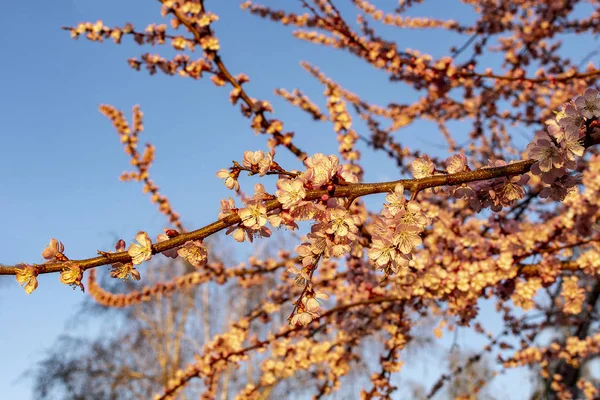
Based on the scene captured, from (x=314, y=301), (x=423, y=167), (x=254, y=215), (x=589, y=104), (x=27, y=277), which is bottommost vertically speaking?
(x=27, y=277)

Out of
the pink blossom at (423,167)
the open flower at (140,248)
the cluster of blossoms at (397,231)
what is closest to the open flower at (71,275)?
the open flower at (140,248)

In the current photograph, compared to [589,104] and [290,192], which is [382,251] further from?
[589,104]

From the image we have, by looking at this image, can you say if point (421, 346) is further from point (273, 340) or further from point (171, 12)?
point (171, 12)

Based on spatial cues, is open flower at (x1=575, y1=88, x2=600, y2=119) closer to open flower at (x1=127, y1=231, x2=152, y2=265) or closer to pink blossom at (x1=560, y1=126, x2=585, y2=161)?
pink blossom at (x1=560, y1=126, x2=585, y2=161)

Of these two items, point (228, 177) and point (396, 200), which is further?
point (228, 177)

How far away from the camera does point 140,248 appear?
1276 mm

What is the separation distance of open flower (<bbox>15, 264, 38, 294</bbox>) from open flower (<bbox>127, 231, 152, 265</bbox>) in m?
0.26

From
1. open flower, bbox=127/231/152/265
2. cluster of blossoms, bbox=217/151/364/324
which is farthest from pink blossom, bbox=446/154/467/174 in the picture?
open flower, bbox=127/231/152/265

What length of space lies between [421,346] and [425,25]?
33.4 ft

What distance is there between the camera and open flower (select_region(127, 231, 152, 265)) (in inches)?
49.8

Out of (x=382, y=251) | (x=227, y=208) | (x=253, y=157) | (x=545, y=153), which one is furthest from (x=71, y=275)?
(x=545, y=153)

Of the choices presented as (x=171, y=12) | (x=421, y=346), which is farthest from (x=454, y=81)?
(x=421, y=346)

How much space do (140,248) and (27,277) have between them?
0.30 metres

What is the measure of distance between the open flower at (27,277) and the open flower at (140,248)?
262 millimetres
